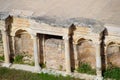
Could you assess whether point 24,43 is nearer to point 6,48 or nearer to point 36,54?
point 6,48

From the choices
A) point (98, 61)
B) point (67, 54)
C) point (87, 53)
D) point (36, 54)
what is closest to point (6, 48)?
point (36, 54)

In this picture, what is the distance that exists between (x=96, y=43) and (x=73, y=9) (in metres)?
3.19

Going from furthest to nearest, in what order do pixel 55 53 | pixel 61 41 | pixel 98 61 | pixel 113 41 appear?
pixel 55 53, pixel 61 41, pixel 98 61, pixel 113 41

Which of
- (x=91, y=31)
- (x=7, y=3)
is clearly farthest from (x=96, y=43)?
(x=7, y=3)

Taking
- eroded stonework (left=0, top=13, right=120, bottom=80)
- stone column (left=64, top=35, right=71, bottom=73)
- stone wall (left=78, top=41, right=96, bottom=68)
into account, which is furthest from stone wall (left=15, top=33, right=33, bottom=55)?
stone wall (left=78, top=41, right=96, bottom=68)

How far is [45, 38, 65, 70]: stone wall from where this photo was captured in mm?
25750

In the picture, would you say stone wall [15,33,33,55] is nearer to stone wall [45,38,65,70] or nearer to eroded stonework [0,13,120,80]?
eroded stonework [0,13,120,80]

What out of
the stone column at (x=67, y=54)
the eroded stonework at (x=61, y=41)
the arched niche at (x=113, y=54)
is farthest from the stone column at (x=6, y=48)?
the arched niche at (x=113, y=54)

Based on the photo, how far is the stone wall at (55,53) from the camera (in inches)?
1014

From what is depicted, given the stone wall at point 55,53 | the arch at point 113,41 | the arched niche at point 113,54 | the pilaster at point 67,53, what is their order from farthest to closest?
the stone wall at point 55,53, the pilaster at point 67,53, the arched niche at point 113,54, the arch at point 113,41

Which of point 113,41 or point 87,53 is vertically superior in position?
point 113,41

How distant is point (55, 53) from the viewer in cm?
2597

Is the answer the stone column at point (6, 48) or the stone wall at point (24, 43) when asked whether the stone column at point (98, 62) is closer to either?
the stone wall at point (24, 43)

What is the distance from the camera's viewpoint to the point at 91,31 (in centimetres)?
2438
